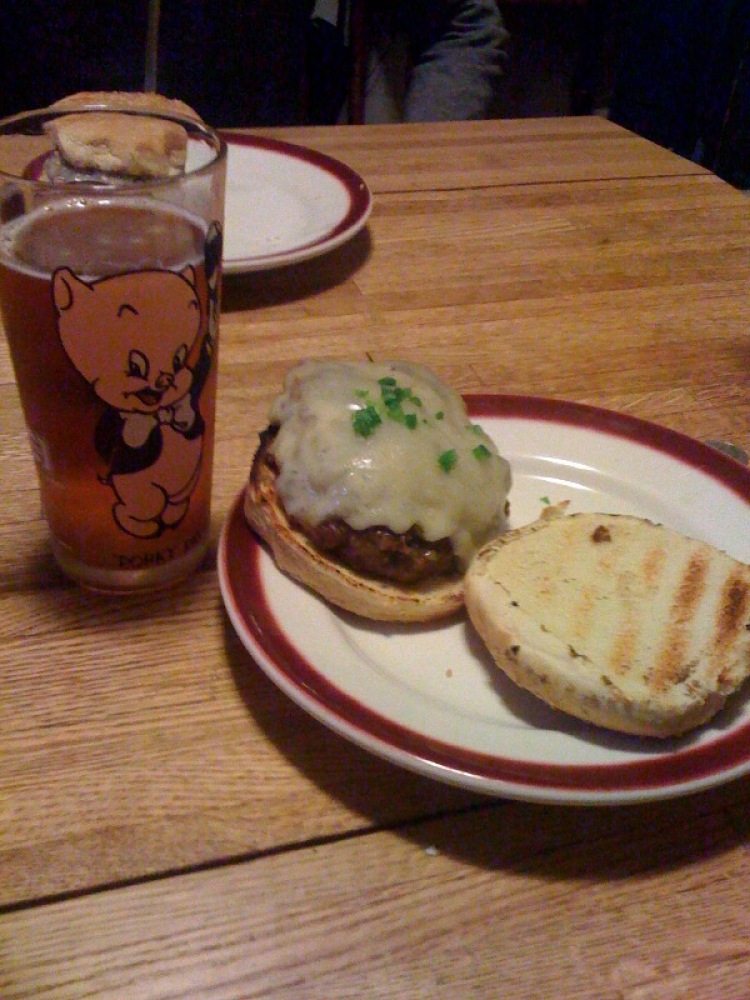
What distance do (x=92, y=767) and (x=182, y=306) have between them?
17.0 inches

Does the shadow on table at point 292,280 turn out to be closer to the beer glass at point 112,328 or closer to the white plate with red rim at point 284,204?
the white plate with red rim at point 284,204

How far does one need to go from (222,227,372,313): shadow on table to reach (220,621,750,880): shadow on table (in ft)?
3.35

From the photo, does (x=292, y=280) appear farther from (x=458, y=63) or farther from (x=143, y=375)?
(x=458, y=63)

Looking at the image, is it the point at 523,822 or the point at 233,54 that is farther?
the point at 233,54

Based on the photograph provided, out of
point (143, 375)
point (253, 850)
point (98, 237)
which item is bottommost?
point (253, 850)

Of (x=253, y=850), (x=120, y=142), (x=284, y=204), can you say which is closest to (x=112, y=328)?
(x=120, y=142)

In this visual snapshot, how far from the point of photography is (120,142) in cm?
94

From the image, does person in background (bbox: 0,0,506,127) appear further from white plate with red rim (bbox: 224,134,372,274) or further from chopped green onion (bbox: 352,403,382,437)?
chopped green onion (bbox: 352,403,382,437)

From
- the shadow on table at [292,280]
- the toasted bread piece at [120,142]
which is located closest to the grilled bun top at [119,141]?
the toasted bread piece at [120,142]

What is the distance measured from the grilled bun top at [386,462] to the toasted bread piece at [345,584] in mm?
25

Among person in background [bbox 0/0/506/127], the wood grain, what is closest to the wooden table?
the wood grain

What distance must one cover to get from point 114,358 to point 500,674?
0.49 m

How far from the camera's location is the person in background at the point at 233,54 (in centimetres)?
315

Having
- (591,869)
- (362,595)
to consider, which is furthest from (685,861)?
(362,595)
